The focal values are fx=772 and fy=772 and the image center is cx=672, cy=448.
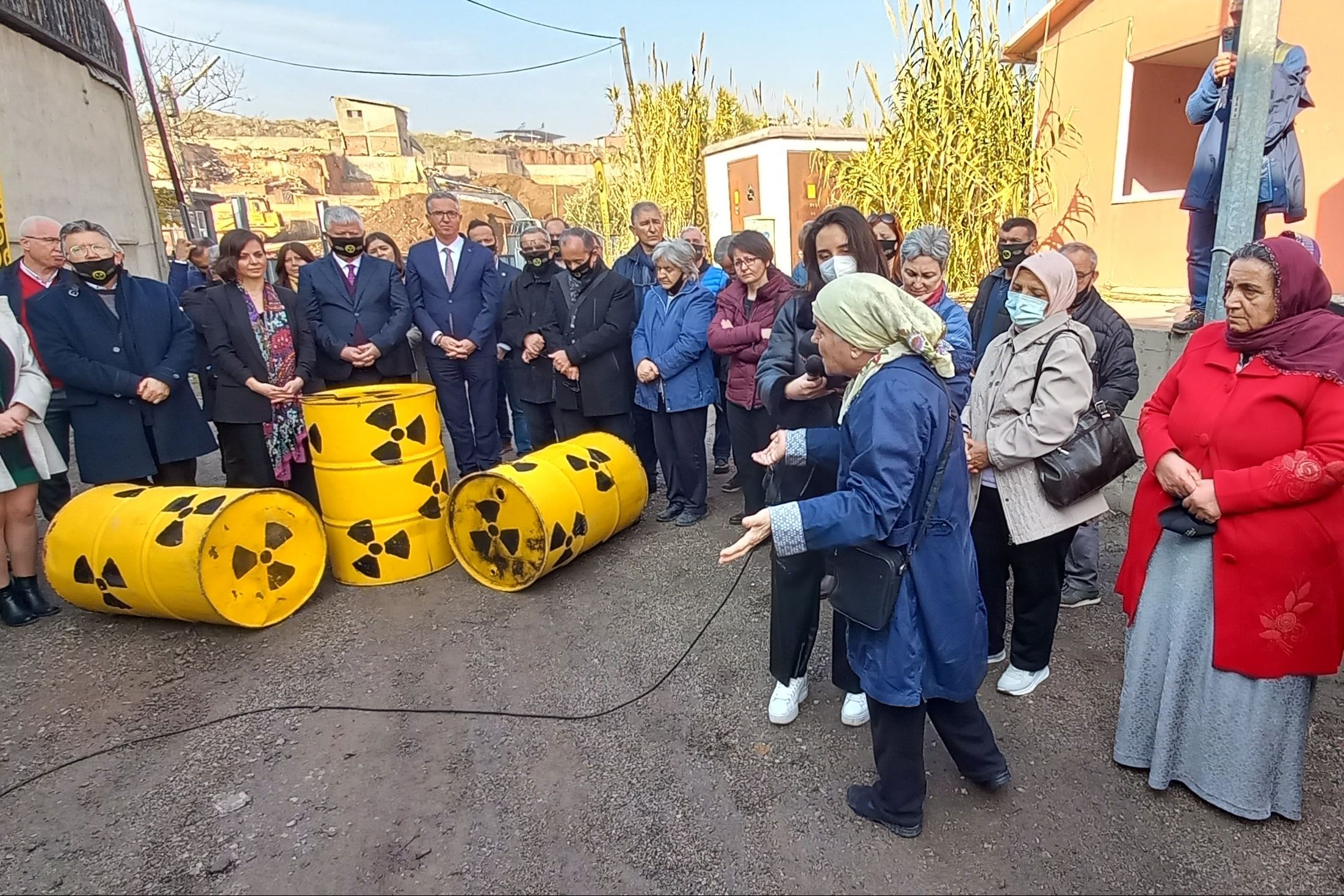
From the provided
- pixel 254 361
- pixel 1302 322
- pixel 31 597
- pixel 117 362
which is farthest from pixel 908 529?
pixel 31 597

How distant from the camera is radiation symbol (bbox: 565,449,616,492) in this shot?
14.5ft

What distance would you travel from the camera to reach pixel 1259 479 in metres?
2.15

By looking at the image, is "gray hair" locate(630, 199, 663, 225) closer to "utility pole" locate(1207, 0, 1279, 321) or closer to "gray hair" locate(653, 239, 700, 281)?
"gray hair" locate(653, 239, 700, 281)

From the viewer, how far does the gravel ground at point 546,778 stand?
7.50 feet

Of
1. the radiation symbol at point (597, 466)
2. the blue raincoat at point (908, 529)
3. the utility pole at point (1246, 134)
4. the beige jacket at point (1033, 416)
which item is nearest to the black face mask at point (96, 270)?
the radiation symbol at point (597, 466)

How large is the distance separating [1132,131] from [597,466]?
6.56m

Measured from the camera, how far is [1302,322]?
2125mm

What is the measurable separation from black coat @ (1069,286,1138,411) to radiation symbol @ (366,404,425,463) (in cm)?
331

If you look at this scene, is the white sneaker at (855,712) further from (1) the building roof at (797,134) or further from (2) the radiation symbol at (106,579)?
(1) the building roof at (797,134)

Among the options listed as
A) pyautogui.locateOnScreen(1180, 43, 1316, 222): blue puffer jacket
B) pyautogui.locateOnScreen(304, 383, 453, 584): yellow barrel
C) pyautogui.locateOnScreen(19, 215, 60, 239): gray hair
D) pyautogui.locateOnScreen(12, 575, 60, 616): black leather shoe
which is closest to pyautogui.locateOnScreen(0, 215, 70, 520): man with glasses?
pyautogui.locateOnScreen(19, 215, 60, 239): gray hair

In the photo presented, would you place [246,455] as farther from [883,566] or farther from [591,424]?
[883,566]

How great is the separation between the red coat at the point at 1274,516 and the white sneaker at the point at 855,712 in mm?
1168

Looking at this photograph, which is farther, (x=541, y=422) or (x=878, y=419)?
(x=541, y=422)

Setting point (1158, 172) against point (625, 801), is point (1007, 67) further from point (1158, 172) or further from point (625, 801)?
point (625, 801)
